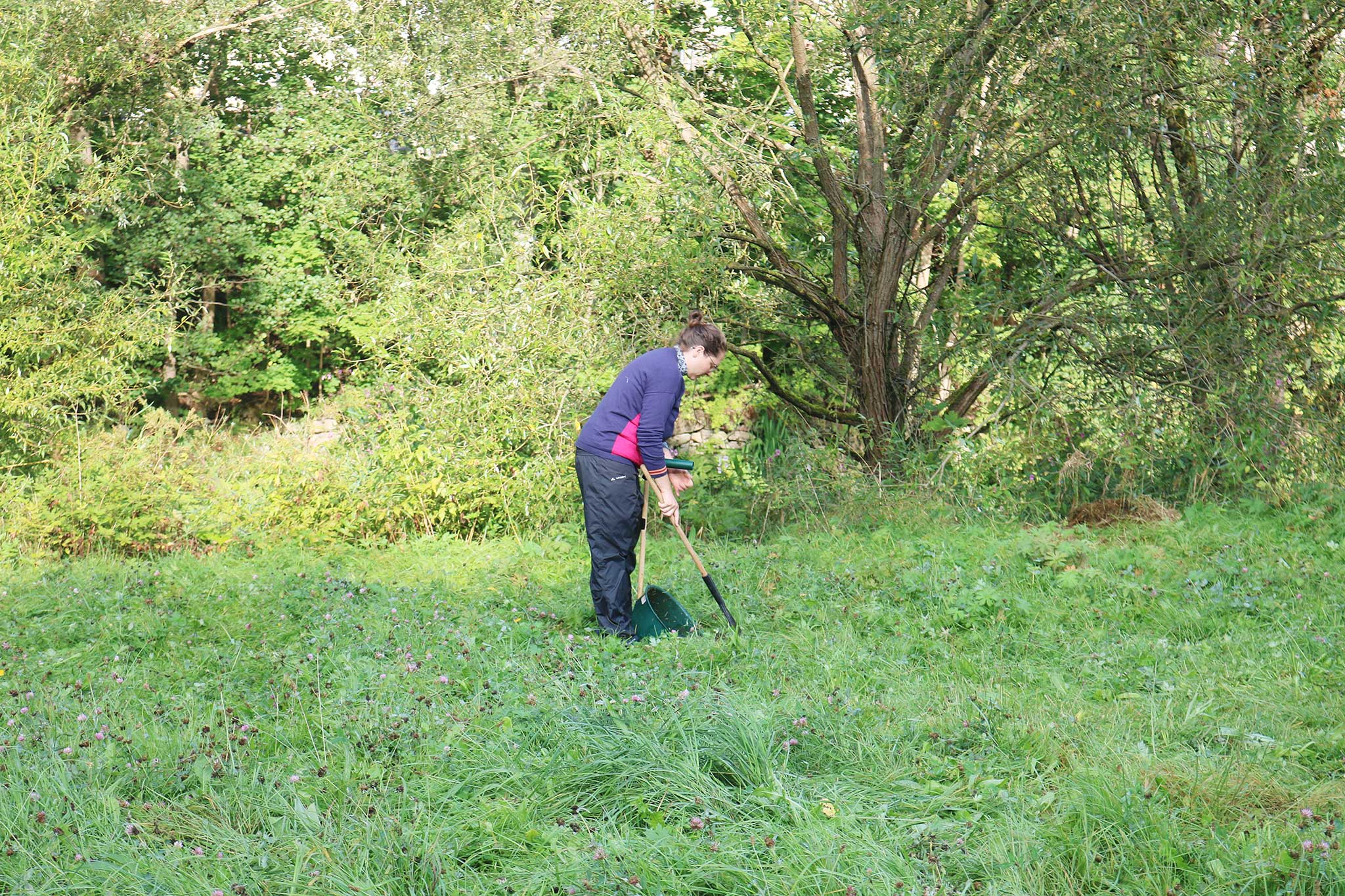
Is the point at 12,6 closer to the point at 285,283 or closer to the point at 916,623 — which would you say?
the point at 285,283

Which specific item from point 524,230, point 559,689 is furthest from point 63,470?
point 559,689

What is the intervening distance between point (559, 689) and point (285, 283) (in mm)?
12863

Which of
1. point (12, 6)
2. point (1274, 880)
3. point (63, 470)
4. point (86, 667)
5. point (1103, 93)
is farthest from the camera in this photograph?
point (12, 6)

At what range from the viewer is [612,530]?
5367 millimetres

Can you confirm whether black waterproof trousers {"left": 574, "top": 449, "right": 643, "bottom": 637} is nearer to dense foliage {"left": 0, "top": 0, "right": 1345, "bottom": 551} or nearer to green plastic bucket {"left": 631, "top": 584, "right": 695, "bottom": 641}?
green plastic bucket {"left": 631, "top": 584, "right": 695, "bottom": 641}

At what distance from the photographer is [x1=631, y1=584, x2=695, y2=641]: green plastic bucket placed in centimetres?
532

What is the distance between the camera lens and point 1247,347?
25.3 ft

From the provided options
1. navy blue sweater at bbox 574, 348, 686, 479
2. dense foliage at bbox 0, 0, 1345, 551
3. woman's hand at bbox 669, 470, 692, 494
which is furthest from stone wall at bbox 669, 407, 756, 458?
navy blue sweater at bbox 574, 348, 686, 479

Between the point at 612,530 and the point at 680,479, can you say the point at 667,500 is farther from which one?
the point at 680,479

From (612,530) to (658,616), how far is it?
1.61 feet

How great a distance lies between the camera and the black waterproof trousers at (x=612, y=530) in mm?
5363

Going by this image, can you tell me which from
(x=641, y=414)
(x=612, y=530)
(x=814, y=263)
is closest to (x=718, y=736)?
(x=612, y=530)

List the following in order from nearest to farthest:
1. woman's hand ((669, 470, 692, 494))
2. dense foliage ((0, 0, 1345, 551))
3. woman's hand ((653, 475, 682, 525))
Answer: woman's hand ((653, 475, 682, 525))
woman's hand ((669, 470, 692, 494))
dense foliage ((0, 0, 1345, 551))

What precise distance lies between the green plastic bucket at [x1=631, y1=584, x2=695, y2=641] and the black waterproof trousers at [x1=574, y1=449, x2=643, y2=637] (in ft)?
0.20
